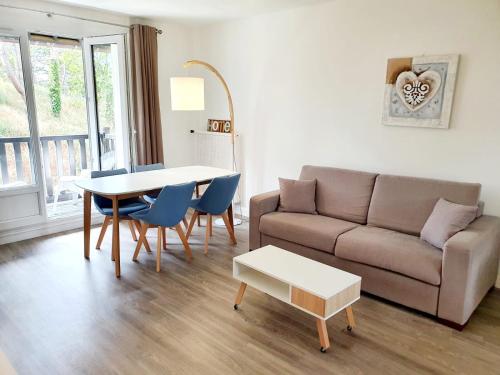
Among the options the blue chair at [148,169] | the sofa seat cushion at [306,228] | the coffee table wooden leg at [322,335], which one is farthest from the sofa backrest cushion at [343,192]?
the blue chair at [148,169]

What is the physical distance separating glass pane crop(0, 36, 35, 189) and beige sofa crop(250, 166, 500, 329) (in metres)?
2.65

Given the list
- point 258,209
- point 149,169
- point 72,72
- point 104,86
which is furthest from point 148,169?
point 72,72

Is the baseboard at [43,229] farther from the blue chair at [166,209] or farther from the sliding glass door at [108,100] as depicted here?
the blue chair at [166,209]

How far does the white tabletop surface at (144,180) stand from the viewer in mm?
3220

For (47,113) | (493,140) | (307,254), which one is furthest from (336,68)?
(47,113)

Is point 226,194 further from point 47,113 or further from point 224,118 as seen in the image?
point 47,113

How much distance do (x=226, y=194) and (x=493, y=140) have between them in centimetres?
237

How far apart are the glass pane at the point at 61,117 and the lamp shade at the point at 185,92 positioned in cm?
143

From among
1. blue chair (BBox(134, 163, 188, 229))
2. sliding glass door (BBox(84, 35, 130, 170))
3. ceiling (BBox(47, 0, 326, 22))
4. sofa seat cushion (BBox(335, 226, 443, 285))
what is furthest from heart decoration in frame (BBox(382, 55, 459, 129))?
sliding glass door (BBox(84, 35, 130, 170))

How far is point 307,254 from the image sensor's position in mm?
3250

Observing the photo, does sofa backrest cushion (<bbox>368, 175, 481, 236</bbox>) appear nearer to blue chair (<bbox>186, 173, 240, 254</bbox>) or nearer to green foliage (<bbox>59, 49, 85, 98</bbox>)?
blue chair (<bbox>186, 173, 240, 254</bbox>)

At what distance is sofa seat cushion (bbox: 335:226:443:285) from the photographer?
252 cm

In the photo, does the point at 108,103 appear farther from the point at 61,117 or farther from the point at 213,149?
the point at 213,149

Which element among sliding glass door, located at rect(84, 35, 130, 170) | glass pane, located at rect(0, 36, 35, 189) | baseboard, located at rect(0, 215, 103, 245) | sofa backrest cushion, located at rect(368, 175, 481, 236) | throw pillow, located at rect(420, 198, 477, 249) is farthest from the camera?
sliding glass door, located at rect(84, 35, 130, 170)
